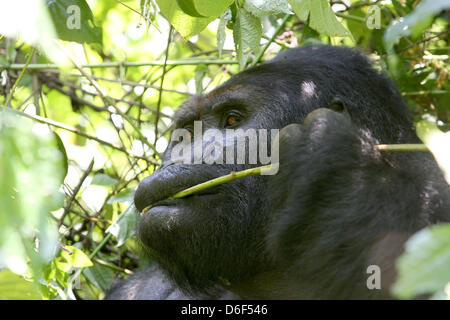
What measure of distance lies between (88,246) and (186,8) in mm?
2307

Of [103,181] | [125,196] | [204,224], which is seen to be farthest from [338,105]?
[103,181]

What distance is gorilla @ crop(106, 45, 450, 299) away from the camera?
6.81 ft

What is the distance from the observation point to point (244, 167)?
2.66 meters

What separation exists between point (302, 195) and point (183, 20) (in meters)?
0.91

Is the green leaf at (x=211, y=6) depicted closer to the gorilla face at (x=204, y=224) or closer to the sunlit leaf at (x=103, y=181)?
the gorilla face at (x=204, y=224)

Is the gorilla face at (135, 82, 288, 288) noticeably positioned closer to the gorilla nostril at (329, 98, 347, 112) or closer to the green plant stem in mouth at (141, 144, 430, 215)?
the green plant stem in mouth at (141, 144, 430, 215)

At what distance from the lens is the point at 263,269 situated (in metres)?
2.66

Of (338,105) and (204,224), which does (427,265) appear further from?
(338,105)

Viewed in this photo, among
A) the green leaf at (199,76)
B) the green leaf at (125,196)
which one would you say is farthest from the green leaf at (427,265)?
the green leaf at (199,76)

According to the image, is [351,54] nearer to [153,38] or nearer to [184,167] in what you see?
[184,167]

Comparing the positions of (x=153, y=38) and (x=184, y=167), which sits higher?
(x=153, y=38)

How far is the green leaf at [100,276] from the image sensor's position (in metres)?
3.72

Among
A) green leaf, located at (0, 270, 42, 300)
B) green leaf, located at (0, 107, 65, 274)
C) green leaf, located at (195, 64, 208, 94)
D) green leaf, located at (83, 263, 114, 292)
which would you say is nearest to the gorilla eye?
green leaf, located at (195, 64, 208, 94)
